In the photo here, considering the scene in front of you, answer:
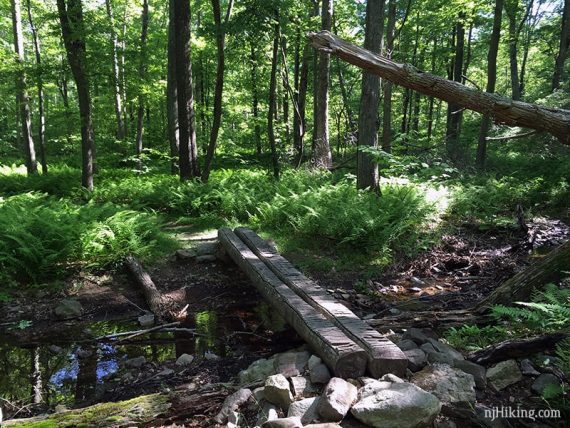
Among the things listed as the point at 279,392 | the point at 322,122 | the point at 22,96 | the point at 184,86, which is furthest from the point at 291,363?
the point at 22,96

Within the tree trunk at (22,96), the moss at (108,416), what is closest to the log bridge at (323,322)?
the moss at (108,416)

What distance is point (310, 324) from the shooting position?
4.46 meters

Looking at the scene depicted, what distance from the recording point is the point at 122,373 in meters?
4.83

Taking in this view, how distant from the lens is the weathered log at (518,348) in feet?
11.9

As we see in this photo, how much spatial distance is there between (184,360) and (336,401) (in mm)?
2519

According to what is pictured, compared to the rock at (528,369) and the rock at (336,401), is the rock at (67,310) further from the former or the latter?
the rock at (528,369)

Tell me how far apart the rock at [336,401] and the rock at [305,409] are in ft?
0.25

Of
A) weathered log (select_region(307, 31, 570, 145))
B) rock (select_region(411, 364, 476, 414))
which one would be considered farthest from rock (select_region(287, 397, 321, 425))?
weathered log (select_region(307, 31, 570, 145))

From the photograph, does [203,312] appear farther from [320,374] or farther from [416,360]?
[416,360]

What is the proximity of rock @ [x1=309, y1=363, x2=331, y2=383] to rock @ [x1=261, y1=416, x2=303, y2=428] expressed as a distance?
652 millimetres

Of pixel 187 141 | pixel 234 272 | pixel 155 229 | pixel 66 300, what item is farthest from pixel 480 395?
pixel 187 141

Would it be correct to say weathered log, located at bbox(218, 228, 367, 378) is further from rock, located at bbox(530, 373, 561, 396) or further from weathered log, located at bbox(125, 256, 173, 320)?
weathered log, located at bbox(125, 256, 173, 320)

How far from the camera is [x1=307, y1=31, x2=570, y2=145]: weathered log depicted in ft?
14.4

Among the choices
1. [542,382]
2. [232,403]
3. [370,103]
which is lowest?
[232,403]
